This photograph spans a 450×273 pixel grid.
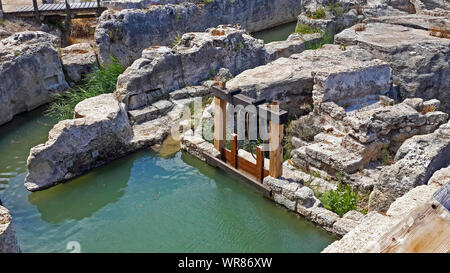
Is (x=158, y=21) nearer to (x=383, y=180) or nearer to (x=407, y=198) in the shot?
(x=383, y=180)

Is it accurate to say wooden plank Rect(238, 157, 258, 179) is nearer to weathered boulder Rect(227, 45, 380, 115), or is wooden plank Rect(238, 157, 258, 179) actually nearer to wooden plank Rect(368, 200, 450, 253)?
weathered boulder Rect(227, 45, 380, 115)

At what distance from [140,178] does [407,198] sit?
16.8 ft

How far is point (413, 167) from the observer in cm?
593

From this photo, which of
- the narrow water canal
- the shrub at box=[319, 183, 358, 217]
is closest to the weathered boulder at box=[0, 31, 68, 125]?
the narrow water canal

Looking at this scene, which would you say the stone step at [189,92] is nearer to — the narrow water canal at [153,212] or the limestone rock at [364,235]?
the narrow water canal at [153,212]

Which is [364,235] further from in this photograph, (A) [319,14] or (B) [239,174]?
(A) [319,14]

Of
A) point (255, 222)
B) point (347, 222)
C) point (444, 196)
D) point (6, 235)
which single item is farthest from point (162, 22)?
point (444, 196)

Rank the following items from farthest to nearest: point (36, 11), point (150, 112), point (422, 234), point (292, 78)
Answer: point (36, 11) < point (150, 112) < point (292, 78) < point (422, 234)

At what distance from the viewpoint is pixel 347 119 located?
8016 mm

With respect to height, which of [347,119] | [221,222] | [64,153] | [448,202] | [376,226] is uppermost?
[448,202]

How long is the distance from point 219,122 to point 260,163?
1169 mm

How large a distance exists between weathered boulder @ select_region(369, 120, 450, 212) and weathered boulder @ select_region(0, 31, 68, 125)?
27.1 feet

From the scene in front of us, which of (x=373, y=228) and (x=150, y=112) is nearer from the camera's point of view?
(x=373, y=228)

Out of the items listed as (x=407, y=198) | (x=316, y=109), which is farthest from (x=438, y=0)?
(x=407, y=198)
